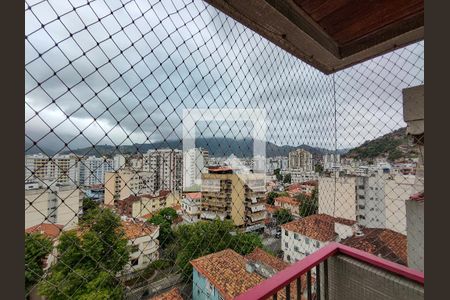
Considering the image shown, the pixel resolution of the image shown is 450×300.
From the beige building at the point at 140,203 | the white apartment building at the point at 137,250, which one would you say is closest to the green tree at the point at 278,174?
the beige building at the point at 140,203

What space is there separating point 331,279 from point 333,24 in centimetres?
137

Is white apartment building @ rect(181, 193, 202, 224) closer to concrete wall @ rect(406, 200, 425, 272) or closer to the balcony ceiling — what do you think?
the balcony ceiling

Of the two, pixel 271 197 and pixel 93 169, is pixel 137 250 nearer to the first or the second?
pixel 93 169

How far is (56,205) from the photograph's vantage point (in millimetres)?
681

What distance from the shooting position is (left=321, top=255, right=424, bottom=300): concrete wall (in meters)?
0.81

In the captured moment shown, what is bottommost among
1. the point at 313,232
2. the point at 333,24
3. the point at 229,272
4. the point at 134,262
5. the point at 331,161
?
the point at 229,272

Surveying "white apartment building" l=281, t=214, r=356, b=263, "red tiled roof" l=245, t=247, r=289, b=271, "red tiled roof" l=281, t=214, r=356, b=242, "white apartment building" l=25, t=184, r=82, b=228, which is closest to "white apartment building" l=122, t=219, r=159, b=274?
"white apartment building" l=25, t=184, r=82, b=228

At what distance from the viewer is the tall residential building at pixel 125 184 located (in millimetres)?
831

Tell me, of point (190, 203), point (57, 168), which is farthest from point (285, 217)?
point (57, 168)

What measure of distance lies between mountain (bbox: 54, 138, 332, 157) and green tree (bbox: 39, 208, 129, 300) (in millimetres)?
327

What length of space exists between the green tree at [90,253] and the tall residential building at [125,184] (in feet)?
0.33

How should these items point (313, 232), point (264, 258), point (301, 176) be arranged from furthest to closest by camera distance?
point (313, 232), point (264, 258), point (301, 176)

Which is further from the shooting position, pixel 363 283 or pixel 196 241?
pixel 196 241

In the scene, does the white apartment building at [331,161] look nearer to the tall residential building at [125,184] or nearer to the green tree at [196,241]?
the green tree at [196,241]
